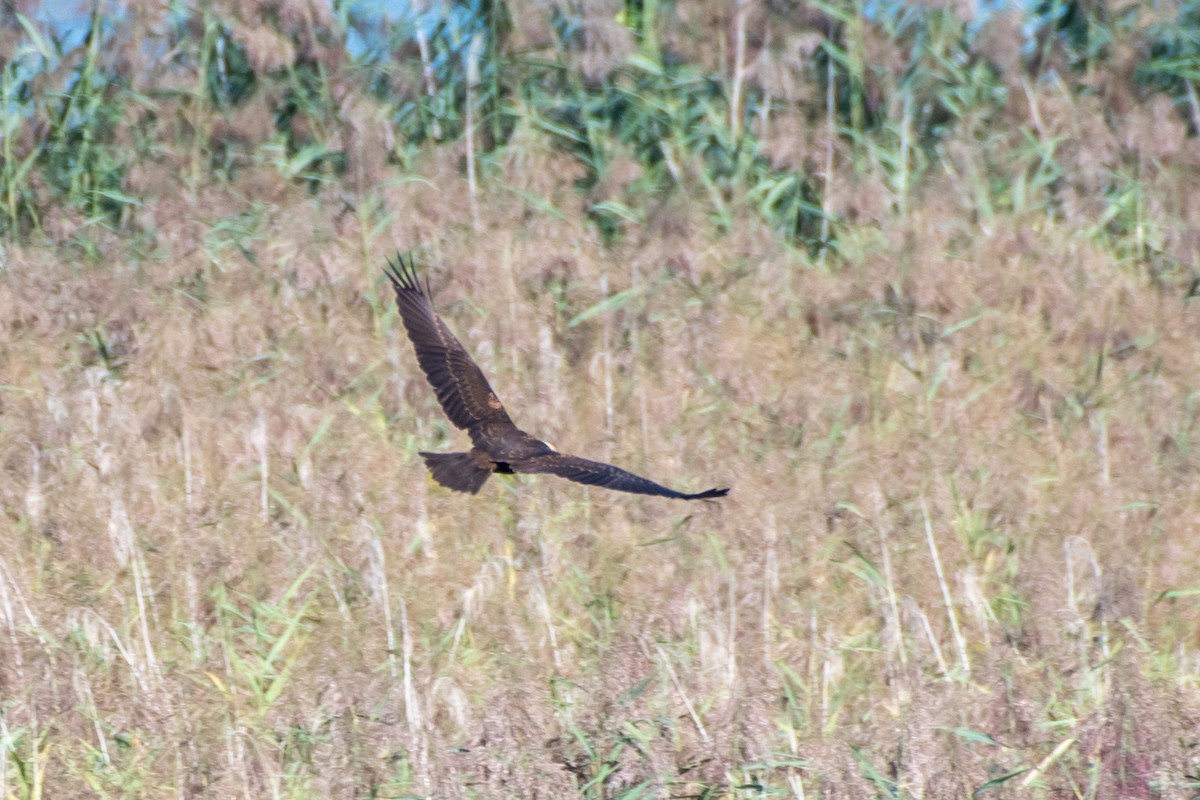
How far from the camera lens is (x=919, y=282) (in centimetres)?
534

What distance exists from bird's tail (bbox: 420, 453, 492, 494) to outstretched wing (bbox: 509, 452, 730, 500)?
0.11 m

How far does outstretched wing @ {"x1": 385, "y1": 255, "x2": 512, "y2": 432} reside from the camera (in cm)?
446

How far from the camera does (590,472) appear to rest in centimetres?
381

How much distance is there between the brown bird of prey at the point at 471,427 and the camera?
3.89m

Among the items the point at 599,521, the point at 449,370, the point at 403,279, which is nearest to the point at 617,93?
the point at 403,279

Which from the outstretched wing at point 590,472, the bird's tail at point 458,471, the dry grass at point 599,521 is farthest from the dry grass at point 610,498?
the outstretched wing at point 590,472

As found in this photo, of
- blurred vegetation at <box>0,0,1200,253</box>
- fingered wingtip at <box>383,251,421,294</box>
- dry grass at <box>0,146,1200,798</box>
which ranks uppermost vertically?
blurred vegetation at <box>0,0,1200,253</box>

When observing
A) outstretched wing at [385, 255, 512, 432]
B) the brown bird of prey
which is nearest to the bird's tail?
the brown bird of prey

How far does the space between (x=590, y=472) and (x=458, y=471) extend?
50cm

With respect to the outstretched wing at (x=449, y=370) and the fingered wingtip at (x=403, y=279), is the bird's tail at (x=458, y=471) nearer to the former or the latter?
the outstretched wing at (x=449, y=370)

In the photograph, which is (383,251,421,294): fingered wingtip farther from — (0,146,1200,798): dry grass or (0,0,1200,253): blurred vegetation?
(0,0,1200,253): blurred vegetation

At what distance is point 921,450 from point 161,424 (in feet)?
7.40

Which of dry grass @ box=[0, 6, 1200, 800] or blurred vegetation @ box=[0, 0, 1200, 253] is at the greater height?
blurred vegetation @ box=[0, 0, 1200, 253]

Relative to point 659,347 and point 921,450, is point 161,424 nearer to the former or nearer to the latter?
point 659,347
